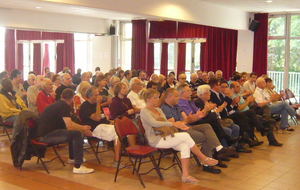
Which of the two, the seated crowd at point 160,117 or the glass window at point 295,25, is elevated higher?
the glass window at point 295,25

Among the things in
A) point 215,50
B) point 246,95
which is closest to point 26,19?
point 215,50

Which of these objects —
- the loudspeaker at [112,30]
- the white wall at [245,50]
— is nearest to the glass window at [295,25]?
the white wall at [245,50]

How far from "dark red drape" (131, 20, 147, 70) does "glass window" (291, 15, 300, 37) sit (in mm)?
4873

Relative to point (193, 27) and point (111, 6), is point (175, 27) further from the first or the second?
point (111, 6)

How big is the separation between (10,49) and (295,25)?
1023 centimetres

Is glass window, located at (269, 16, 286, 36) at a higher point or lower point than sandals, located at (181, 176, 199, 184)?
higher

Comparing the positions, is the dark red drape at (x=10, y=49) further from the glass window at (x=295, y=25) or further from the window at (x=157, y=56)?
the glass window at (x=295, y=25)

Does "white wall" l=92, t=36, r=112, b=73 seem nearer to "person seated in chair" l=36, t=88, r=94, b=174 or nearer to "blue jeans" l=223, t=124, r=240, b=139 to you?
"blue jeans" l=223, t=124, r=240, b=139

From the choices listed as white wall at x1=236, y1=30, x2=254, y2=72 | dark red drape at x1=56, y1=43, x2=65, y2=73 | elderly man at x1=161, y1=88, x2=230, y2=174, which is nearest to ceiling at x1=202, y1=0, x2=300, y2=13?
white wall at x1=236, y1=30, x2=254, y2=72

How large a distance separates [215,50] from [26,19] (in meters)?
5.80

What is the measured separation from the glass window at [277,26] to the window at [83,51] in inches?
265

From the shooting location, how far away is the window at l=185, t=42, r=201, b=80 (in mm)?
12656

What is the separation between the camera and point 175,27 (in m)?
13.0

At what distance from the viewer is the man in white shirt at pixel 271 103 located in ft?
24.8
